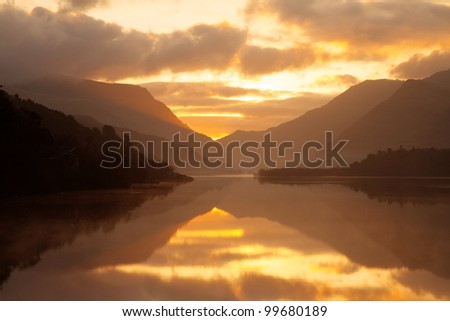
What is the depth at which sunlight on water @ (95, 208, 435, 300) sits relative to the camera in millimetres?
10172

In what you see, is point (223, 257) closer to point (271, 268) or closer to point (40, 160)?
point (271, 268)

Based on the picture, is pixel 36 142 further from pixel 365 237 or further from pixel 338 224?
pixel 365 237

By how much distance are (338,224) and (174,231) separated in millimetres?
5558

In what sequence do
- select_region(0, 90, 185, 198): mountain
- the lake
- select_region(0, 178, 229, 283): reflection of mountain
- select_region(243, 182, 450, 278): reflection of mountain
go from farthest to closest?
1. select_region(0, 90, 185, 198): mountain
2. select_region(243, 182, 450, 278): reflection of mountain
3. select_region(0, 178, 229, 283): reflection of mountain
4. the lake

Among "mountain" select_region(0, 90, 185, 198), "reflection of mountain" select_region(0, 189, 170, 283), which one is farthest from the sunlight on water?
"mountain" select_region(0, 90, 185, 198)

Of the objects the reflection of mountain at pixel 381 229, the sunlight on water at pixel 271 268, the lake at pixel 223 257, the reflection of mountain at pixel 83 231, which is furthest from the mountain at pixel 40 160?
the sunlight on water at pixel 271 268

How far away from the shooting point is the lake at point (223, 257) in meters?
10.1

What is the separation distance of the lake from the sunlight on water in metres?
0.02

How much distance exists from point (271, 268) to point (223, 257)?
164 cm

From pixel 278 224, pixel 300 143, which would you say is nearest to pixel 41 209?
pixel 278 224

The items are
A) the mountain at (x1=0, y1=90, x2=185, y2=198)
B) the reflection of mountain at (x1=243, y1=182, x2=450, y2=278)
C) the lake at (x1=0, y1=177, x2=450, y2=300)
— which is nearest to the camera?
the lake at (x1=0, y1=177, x2=450, y2=300)

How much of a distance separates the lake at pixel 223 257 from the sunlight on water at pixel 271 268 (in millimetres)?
20

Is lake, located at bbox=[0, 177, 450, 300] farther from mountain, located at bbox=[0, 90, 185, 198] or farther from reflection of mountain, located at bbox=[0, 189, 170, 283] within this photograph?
mountain, located at bbox=[0, 90, 185, 198]
